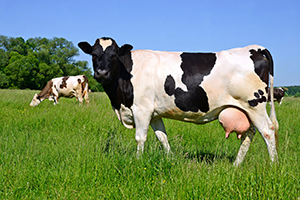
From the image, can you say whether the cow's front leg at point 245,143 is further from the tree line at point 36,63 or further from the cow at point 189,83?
the tree line at point 36,63

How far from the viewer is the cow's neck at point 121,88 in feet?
14.9

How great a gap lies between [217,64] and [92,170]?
2587 millimetres

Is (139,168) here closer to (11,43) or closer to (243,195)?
(243,195)

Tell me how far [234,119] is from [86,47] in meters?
2.85

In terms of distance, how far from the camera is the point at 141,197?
316cm

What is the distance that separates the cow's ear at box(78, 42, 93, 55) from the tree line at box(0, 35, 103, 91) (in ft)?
164

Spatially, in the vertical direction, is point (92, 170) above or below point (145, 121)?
below

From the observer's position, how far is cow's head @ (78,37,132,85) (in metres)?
4.27

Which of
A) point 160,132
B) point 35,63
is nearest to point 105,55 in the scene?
point 160,132

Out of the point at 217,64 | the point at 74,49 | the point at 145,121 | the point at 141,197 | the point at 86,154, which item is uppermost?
the point at 74,49

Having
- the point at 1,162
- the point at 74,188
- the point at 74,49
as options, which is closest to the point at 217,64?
the point at 74,188

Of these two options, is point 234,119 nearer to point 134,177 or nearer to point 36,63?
point 134,177

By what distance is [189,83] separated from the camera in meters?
4.28

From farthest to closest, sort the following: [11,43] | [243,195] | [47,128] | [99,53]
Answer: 1. [11,43]
2. [47,128]
3. [99,53]
4. [243,195]
